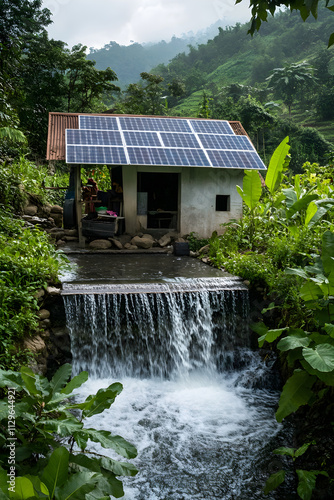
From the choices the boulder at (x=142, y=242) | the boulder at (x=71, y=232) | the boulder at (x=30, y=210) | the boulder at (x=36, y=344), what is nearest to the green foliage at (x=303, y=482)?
the boulder at (x=36, y=344)

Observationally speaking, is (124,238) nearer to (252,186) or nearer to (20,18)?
(252,186)

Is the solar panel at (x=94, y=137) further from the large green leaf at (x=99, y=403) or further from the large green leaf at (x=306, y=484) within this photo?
the large green leaf at (x=306, y=484)

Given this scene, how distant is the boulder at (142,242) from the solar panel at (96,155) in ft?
7.05

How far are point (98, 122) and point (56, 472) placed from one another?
38.2 ft

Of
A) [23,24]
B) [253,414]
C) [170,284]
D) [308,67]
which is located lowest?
[253,414]

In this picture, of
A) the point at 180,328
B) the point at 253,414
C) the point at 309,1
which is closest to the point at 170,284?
the point at 180,328

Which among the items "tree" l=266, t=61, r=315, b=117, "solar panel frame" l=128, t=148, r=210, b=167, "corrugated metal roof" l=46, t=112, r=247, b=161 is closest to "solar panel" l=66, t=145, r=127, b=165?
"solar panel frame" l=128, t=148, r=210, b=167

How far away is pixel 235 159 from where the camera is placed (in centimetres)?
1184

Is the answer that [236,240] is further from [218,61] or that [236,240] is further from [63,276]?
[218,61]

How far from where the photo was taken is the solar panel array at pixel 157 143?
11.2m

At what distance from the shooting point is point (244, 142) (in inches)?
500

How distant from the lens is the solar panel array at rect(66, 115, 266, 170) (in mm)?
11172

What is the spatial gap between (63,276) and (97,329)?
1607 millimetres

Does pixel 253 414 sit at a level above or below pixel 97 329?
below
